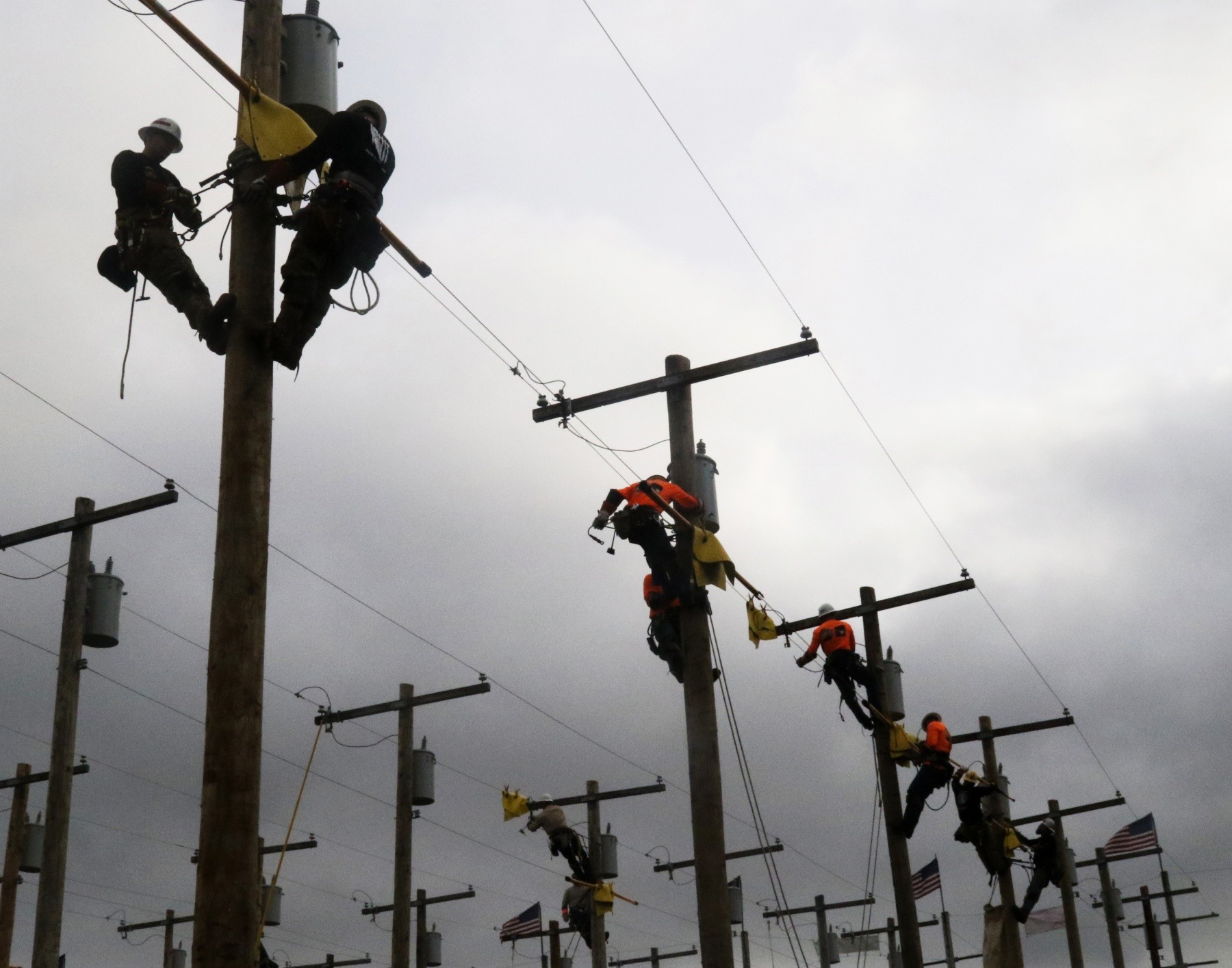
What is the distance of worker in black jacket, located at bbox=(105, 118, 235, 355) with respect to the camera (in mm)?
5422

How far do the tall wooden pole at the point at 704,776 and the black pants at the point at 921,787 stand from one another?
5259mm

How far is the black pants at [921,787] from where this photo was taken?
13.6m

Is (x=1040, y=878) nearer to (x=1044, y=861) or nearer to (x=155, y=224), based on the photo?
(x=1044, y=861)

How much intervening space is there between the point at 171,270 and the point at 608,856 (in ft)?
51.7

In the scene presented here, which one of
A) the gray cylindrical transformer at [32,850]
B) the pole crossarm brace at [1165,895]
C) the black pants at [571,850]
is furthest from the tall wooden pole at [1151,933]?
the gray cylindrical transformer at [32,850]

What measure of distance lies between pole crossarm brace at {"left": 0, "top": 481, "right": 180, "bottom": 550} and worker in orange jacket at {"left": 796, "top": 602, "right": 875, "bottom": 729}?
20.9 feet

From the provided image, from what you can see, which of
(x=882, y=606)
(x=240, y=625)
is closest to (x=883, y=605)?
(x=882, y=606)

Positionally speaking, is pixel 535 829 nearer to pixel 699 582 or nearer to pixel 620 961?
pixel 699 582

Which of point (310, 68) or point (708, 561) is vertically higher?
point (310, 68)

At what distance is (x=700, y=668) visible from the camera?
9.20 meters

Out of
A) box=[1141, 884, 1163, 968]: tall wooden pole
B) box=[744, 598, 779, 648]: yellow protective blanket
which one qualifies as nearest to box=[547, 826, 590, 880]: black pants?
box=[744, 598, 779, 648]: yellow protective blanket

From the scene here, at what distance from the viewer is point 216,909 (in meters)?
4.20

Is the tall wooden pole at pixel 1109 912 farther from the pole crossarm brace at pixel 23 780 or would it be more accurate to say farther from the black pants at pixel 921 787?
the pole crossarm brace at pixel 23 780

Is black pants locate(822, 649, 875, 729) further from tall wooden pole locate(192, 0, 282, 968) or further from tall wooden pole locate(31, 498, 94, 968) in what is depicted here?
tall wooden pole locate(192, 0, 282, 968)
